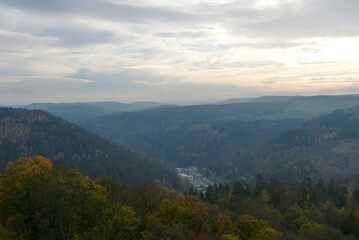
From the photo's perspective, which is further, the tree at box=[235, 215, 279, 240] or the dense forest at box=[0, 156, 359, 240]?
the tree at box=[235, 215, 279, 240]

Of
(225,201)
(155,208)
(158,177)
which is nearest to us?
(155,208)

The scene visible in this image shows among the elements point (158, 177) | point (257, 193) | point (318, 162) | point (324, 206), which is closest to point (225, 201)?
point (257, 193)

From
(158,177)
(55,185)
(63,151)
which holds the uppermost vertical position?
(55,185)

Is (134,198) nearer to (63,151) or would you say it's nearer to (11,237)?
(11,237)

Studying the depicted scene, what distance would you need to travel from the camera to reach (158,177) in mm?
182875

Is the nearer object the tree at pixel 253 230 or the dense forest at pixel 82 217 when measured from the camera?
the dense forest at pixel 82 217

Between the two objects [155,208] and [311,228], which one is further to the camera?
[311,228]

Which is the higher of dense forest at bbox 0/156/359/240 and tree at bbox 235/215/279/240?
dense forest at bbox 0/156/359/240

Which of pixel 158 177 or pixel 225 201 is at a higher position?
pixel 225 201

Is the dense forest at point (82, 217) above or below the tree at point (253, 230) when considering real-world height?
above

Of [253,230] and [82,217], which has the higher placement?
[82,217]

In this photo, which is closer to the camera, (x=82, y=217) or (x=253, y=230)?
(x=82, y=217)

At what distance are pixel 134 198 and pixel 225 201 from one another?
127 ft

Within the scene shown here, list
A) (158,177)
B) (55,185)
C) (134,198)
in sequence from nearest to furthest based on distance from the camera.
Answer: (55,185) < (134,198) < (158,177)
